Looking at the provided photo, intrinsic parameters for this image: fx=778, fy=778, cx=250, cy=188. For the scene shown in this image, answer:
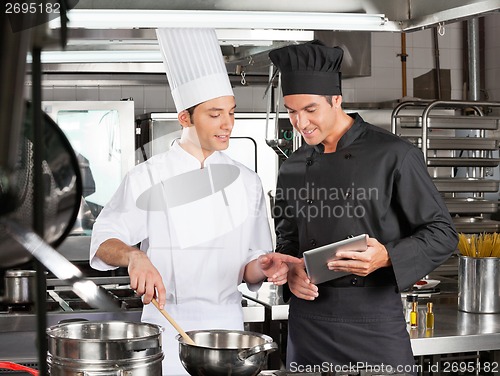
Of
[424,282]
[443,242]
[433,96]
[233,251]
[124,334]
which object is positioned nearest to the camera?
[124,334]

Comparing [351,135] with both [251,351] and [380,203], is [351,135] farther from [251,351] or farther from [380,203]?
[251,351]

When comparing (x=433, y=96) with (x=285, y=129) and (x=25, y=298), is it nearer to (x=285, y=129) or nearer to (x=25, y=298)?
(x=285, y=129)

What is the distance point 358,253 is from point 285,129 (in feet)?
9.88

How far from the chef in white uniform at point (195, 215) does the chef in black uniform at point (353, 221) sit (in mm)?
215

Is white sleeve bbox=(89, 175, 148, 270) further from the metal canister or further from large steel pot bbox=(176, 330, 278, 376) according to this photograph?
the metal canister

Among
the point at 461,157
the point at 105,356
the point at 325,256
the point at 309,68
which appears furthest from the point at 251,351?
the point at 461,157

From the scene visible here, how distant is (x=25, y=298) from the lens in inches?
130

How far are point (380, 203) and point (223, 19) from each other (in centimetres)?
92

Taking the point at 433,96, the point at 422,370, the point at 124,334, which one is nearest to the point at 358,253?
the point at 124,334

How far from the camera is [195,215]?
9.47 feet

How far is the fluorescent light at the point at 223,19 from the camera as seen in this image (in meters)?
2.05

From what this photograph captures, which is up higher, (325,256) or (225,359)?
(325,256)

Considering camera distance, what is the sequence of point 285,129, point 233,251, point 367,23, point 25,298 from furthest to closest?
1. point 285,129
2. point 25,298
3. point 233,251
4. point 367,23

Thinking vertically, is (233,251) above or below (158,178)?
below
